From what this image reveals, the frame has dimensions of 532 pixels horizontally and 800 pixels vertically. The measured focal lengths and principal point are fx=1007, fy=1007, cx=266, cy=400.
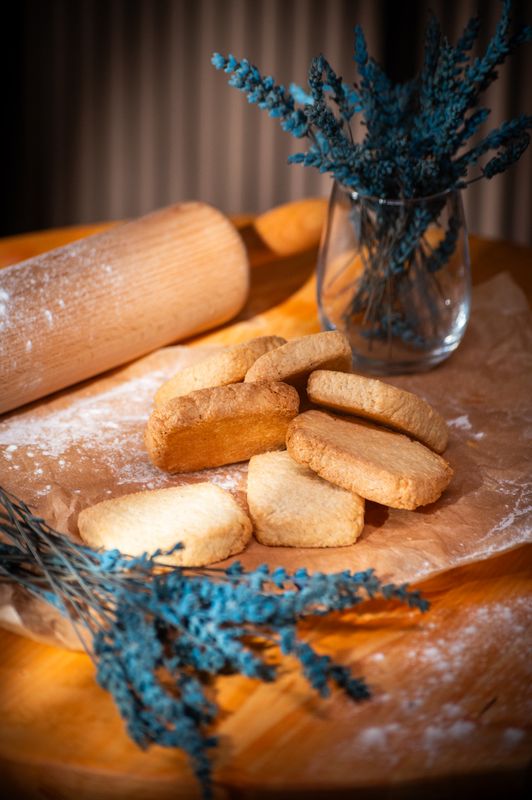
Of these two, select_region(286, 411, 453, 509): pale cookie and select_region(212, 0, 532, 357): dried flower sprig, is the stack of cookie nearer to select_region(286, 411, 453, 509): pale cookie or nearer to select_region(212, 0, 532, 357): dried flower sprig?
select_region(286, 411, 453, 509): pale cookie

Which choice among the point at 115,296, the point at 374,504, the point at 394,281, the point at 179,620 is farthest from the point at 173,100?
the point at 179,620

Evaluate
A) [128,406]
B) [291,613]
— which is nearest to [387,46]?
[128,406]

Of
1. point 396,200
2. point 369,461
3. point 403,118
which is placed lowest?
point 369,461

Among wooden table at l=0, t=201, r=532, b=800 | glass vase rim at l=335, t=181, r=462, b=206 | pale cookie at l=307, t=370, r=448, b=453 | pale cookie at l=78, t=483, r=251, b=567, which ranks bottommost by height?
wooden table at l=0, t=201, r=532, b=800

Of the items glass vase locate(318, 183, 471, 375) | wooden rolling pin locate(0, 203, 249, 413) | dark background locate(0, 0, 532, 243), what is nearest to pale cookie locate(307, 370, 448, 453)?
glass vase locate(318, 183, 471, 375)

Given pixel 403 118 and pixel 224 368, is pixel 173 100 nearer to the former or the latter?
pixel 403 118

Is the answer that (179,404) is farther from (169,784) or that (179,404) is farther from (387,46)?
(387,46)
